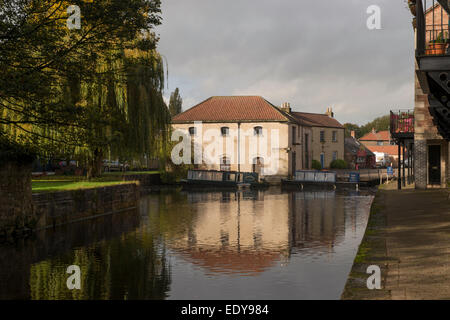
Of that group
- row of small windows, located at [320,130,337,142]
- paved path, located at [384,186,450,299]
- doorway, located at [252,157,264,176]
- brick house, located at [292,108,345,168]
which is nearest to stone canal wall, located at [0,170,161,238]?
paved path, located at [384,186,450,299]

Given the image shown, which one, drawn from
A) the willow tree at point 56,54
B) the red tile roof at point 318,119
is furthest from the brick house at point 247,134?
the willow tree at point 56,54

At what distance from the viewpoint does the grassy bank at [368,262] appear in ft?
22.2

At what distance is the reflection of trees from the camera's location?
857 cm

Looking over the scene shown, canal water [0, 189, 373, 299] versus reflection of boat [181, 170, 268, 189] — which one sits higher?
reflection of boat [181, 170, 268, 189]

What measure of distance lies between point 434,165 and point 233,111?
2554 cm

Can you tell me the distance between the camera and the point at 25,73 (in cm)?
1137

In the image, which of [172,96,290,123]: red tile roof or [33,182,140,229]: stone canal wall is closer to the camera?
[33,182,140,229]: stone canal wall

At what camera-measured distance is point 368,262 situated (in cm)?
874

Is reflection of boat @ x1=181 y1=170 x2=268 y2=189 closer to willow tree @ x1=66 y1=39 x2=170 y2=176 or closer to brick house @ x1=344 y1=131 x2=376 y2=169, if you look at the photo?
willow tree @ x1=66 y1=39 x2=170 y2=176

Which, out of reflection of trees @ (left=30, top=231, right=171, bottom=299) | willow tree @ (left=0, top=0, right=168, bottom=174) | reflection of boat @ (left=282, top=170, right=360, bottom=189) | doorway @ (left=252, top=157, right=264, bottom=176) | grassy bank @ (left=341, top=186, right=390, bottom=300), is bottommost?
reflection of trees @ (left=30, top=231, right=171, bottom=299)

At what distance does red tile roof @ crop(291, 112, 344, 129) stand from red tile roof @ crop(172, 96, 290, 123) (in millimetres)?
10375

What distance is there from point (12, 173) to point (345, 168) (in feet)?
187

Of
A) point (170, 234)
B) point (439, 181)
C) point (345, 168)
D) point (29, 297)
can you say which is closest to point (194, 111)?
point (345, 168)
